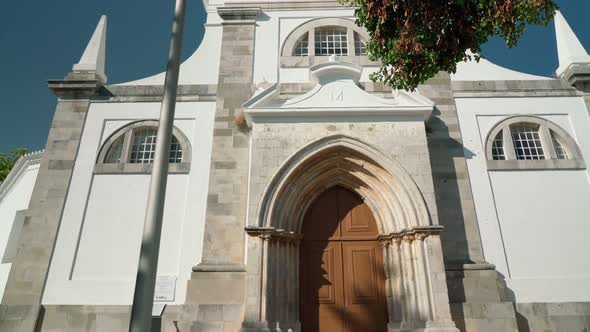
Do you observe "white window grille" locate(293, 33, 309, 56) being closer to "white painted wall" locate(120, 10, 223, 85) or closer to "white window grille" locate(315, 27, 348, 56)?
"white window grille" locate(315, 27, 348, 56)

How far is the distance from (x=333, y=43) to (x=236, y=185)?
498 cm

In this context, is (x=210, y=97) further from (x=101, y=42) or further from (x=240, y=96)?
(x=101, y=42)

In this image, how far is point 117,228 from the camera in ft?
30.2

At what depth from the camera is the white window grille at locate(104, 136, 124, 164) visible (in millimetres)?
10094

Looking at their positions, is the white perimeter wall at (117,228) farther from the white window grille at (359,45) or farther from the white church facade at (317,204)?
the white window grille at (359,45)

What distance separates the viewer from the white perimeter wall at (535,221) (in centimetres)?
863

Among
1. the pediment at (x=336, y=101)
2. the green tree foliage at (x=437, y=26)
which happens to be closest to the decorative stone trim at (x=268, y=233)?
the pediment at (x=336, y=101)

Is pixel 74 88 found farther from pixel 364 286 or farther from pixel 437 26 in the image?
pixel 437 26

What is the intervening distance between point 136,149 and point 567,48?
11687 millimetres

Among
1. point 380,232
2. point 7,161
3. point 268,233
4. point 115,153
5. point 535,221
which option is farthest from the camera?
point 7,161

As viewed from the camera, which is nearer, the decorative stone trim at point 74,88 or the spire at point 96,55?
the decorative stone trim at point 74,88

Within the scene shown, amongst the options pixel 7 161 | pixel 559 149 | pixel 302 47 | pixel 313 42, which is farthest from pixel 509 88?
pixel 7 161

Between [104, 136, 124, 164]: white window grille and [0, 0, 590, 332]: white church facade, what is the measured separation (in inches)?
1.8

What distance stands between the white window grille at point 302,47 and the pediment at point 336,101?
178 centimetres
